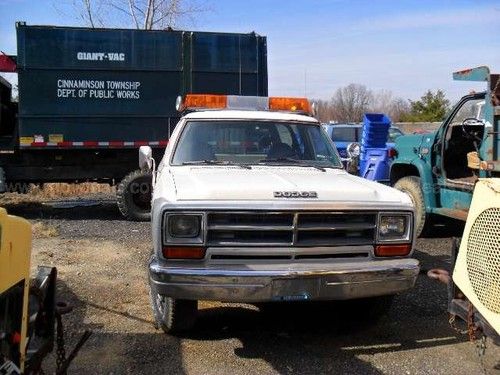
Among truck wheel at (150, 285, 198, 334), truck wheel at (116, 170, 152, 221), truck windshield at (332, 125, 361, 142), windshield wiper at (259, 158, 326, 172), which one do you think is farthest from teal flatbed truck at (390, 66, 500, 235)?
truck windshield at (332, 125, 361, 142)

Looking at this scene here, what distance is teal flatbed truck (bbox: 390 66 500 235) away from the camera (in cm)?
708

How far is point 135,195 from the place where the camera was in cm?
1070

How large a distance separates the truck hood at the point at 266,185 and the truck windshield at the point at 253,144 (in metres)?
0.27

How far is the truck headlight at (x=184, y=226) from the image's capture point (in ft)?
13.1

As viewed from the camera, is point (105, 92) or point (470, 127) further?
point (105, 92)

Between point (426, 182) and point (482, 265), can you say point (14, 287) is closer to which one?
point (482, 265)

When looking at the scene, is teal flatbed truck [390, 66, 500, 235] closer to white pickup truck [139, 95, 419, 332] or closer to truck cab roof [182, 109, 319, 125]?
truck cab roof [182, 109, 319, 125]

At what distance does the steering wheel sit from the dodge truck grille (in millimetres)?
3690

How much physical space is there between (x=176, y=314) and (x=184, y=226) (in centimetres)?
78

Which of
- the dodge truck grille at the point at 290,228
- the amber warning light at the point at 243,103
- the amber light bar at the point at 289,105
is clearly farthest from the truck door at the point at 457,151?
the dodge truck grille at the point at 290,228

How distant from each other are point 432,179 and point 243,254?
16.4 feet

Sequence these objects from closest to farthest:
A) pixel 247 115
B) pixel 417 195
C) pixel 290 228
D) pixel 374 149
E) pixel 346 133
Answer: pixel 290 228 < pixel 247 115 < pixel 417 195 < pixel 374 149 < pixel 346 133

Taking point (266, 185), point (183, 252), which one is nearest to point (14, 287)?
point (183, 252)

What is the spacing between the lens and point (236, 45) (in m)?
10.9
